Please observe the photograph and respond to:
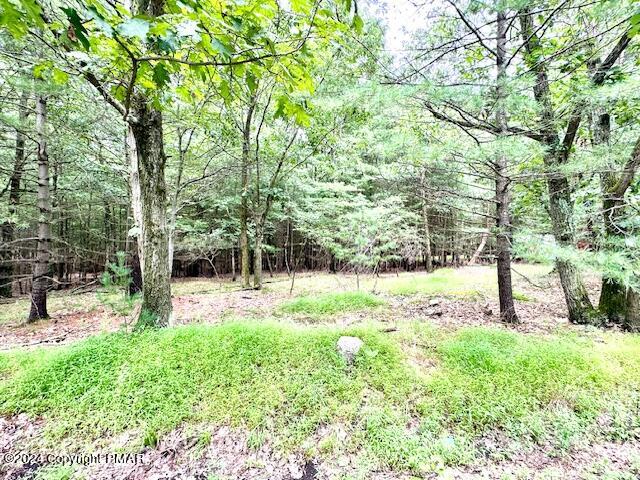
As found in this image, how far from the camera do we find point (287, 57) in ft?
4.84

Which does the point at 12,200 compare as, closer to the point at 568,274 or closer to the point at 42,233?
the point at 42,233

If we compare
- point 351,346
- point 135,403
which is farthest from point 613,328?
point 135,403

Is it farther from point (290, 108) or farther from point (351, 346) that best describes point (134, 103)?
point (351, 346)

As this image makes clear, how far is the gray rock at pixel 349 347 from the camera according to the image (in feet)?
9.77

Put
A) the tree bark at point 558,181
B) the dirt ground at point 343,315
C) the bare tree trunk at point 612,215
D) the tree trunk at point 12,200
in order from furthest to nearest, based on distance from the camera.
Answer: the tree trunk at point 12,200
the dirt ground at point 343,315
the tree bark at point 558,181
the bare tree trunk at point 612,215

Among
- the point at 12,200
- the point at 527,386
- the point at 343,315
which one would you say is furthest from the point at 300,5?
the point at 12,200

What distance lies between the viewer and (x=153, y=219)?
3.18m

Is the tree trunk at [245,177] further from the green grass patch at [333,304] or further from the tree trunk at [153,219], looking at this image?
the tree trunk at [153,219]

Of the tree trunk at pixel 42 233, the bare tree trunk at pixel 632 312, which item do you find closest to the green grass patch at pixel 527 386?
the bare tree trunk at pixel 632 312

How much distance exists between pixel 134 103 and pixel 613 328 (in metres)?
6.42

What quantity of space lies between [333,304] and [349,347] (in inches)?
85.4

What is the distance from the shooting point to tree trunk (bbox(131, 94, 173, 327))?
308cm

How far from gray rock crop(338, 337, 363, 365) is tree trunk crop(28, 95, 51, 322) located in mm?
5624

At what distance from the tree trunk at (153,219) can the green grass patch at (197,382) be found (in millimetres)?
307
